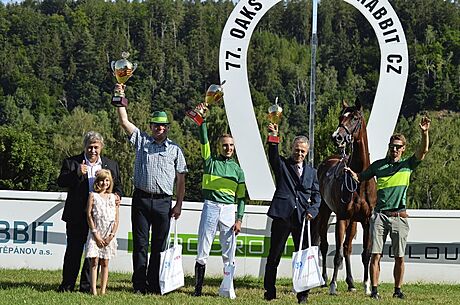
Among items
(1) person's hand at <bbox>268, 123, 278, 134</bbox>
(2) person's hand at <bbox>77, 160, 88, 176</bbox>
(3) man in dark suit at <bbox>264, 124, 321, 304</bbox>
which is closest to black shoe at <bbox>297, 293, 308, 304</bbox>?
(3) man in dark suit at <bbox>264, 124, 321, 304</bbox>

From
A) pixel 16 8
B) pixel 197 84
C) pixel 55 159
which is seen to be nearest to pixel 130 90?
pixel 197 84

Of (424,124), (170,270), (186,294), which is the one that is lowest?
(186,294)

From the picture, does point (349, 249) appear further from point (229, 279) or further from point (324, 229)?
point (229, 279)

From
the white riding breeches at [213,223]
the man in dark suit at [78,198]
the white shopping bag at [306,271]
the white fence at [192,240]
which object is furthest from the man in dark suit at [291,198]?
the white fence at [192,240]

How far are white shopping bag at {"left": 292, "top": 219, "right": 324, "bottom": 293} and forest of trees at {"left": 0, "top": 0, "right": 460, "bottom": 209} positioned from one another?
38.0m

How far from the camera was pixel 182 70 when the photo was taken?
79.2 m

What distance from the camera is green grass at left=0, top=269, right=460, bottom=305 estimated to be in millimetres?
7609

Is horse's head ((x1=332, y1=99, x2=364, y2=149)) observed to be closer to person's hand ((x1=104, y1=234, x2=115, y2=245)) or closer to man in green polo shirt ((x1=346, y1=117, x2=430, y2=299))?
man in green polo shirt ((x1=346, y1=117, x2=430, y2=299))

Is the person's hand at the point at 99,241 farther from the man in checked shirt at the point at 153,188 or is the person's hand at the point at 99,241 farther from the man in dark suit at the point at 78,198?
the man in checked shirt at the point at 153,188

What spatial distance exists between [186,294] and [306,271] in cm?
136

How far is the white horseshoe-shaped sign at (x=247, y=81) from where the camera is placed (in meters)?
10.8

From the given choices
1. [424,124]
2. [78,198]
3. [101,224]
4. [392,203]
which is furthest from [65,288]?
[424,124]

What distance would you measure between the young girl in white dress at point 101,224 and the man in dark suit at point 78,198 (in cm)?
15

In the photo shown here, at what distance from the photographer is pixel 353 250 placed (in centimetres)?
1077
